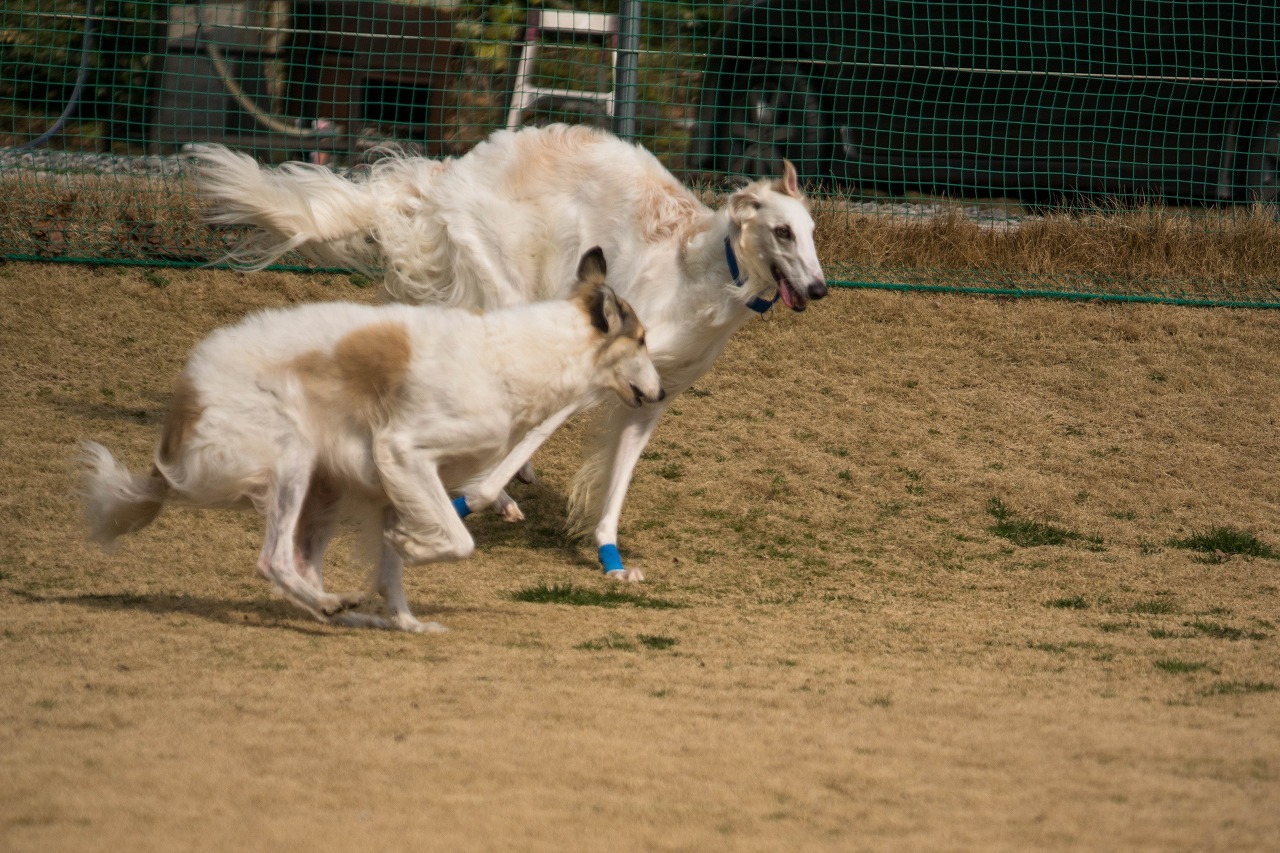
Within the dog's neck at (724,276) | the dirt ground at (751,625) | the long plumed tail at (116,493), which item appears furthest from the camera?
the dog's neck at (724,276)

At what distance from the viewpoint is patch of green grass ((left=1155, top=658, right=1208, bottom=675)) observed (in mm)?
5305

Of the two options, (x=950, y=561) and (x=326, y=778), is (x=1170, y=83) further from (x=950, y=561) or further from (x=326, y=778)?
(x=326, y=778)

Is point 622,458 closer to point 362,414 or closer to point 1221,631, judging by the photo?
point 362,414

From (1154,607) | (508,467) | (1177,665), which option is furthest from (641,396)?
(1154,607)

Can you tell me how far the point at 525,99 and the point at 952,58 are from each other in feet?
11.7

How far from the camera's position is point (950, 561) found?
24.1ft

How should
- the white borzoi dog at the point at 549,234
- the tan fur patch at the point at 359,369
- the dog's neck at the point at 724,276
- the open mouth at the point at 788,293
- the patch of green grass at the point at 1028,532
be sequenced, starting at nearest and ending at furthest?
1. the tan fur patch at the point at 359,369
2. the open mouth at the point at 788,293
3. the dog's neck at the point at 724,276
4. the white borzoi dog at the point at 549,234
5. the patch of green grass at the point at 1028,532

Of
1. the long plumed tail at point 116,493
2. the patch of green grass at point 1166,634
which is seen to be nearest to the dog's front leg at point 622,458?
the long plumed tail at point 116,493

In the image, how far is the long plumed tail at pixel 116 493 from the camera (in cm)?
558

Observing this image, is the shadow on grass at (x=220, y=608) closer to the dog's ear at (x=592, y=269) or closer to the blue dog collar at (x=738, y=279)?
the dog's ear at (x=592, y=269)

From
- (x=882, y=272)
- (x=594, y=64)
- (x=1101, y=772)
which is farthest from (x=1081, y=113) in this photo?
(x=1101, y=772)

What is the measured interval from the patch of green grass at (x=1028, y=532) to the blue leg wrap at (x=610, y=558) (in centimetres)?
215

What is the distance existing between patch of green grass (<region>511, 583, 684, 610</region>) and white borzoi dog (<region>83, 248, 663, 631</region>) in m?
0.88

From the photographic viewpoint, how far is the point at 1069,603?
6598mm
